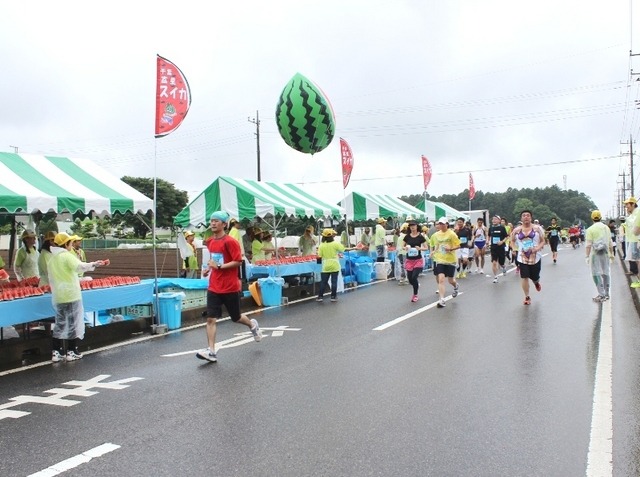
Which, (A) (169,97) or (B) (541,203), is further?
(B) (541,203)

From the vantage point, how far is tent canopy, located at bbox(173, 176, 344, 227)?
1315 centimetres

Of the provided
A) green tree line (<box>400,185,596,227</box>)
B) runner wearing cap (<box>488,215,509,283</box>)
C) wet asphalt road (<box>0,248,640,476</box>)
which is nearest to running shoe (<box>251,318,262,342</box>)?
wet asphalt road (<box>0,248,640,476</box>)

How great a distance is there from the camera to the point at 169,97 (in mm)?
9664

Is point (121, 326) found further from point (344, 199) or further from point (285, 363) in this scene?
point (344, 199)

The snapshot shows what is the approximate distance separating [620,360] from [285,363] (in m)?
3.99

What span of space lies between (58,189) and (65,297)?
6.58 feet

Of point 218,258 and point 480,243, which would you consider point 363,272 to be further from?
point 218,258

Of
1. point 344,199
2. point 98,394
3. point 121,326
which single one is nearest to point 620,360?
point 98,394

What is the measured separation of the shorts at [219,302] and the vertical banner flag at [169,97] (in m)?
3.78

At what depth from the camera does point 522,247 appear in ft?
35.9

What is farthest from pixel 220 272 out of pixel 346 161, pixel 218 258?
pixel 346 161

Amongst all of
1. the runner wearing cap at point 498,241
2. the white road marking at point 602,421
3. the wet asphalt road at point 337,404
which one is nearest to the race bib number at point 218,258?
the wet asphalt road at point 337,404

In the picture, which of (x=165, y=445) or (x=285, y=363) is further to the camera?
(x=285, y=363)

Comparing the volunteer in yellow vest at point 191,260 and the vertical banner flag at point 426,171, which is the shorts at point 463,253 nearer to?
the volunteer in yellow vest at point 191,260
